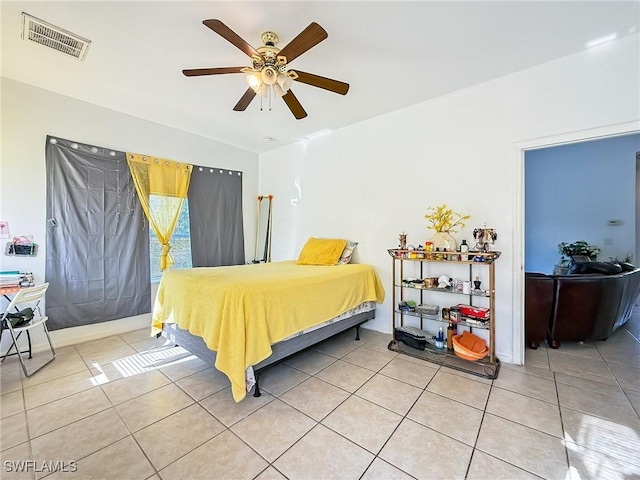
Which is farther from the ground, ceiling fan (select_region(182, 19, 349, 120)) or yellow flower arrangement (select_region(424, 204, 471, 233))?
ceiling fan (select_region(182, 19, 349, 120))

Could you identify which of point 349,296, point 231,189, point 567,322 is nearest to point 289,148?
point 231,189

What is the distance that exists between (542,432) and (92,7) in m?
4.12

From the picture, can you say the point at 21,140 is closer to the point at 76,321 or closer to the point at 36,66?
the point at 36,66

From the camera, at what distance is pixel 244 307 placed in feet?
6.23

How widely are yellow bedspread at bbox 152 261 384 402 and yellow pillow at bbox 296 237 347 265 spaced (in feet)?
1.72

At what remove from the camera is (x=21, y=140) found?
107 inches

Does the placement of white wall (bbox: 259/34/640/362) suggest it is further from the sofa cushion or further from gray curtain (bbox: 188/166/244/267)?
the sofa cushion

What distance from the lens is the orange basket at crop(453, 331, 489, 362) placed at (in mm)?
2502

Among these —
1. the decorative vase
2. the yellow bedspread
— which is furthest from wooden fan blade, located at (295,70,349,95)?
the decorative vase

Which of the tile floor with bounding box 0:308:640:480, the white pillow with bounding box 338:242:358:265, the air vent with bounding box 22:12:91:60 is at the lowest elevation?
the tile floor with bounding box 0:308:640:480

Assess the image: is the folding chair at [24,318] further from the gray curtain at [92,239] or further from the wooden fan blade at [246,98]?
the wooden fan blade at [246,98]

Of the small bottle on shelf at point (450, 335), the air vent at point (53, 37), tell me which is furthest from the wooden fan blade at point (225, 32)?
the small bottle on shelf at point (450, 335)

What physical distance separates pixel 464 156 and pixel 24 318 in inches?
183

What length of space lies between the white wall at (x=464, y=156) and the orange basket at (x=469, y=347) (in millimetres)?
203
